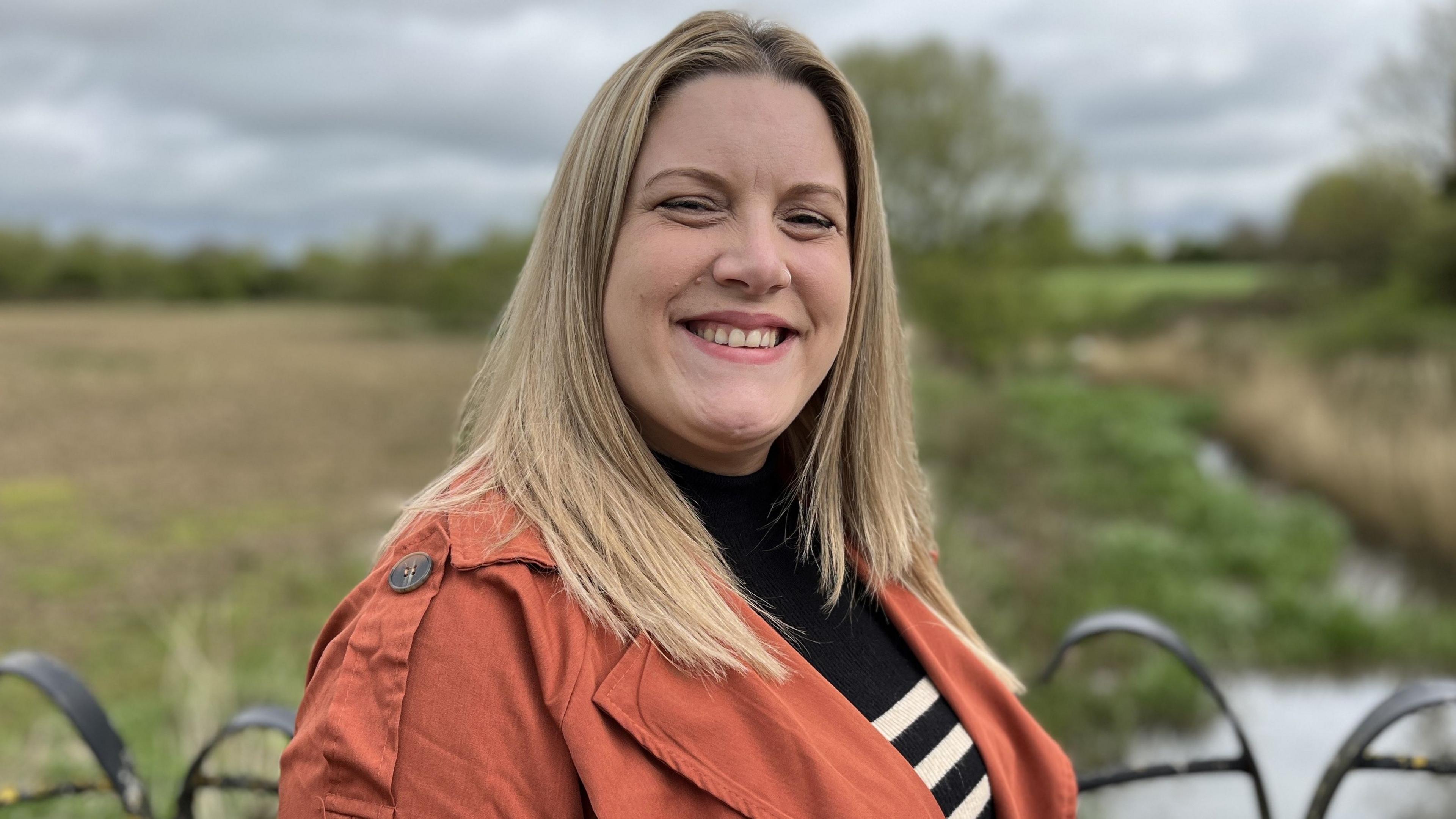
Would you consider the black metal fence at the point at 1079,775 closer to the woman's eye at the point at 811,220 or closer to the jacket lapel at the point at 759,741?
the jacket lapel at the point at 759,741

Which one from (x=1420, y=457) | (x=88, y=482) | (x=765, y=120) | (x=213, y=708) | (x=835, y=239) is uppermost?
(x=765, y=120)

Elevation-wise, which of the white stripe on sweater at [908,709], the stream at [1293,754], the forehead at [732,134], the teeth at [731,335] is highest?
the forehead at [732,134]

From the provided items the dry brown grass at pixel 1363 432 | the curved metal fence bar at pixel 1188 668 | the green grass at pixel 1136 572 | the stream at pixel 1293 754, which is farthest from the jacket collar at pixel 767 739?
the dry brown grass at pixel 1363 432

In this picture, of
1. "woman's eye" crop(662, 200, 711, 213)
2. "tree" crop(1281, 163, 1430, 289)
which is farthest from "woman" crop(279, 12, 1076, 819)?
"tree" crop(1281, 163, 1430, 289)

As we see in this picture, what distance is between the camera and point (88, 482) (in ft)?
41.2

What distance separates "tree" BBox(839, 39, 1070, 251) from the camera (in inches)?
920

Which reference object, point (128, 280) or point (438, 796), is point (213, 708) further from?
point (128, 280)

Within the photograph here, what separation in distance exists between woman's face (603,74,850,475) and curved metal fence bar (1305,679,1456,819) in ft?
4.60

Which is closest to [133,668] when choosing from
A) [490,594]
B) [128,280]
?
[490,594]

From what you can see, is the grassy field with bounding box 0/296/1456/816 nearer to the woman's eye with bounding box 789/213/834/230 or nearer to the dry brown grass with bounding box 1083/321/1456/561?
the dry brown grass with bounding box 1083/321/1456/561

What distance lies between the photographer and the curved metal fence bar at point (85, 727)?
181 cm

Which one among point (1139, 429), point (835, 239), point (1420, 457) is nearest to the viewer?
point (835, 239)

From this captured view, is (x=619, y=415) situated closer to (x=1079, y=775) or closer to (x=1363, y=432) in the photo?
(x=1079, y=775)

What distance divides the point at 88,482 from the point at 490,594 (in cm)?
1374
